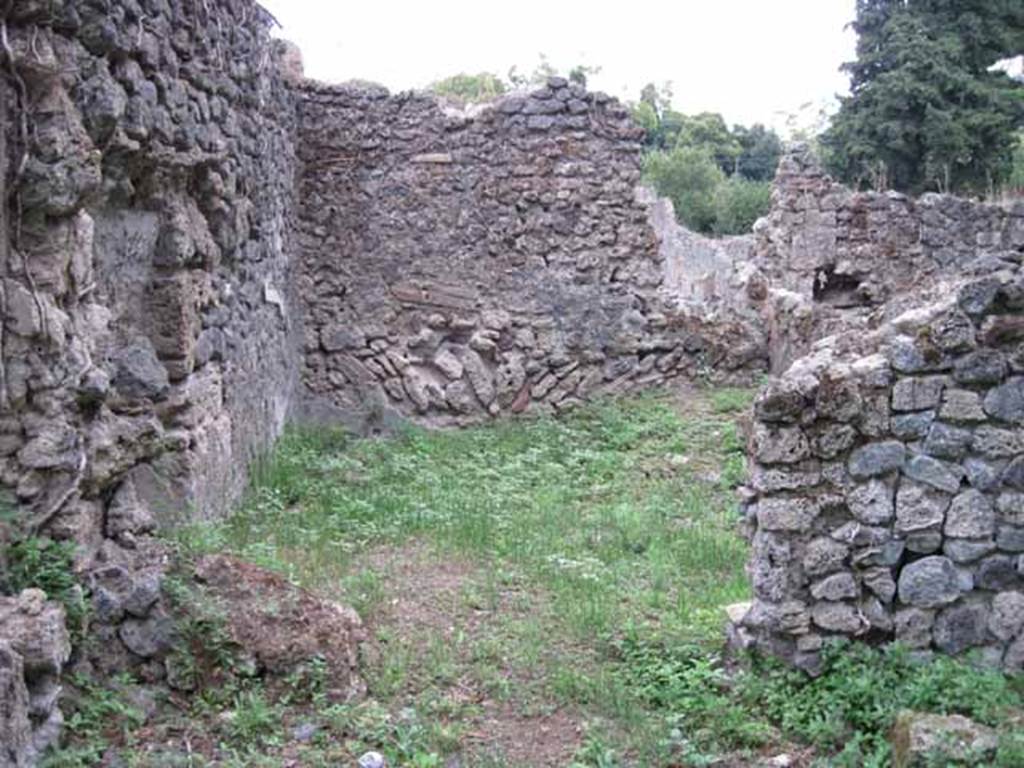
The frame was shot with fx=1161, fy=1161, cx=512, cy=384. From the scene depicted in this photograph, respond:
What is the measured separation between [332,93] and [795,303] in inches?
174

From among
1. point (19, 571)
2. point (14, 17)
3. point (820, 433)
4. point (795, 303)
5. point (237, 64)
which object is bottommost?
point (19, 571)

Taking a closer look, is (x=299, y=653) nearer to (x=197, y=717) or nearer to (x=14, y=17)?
(x=197, y=717)

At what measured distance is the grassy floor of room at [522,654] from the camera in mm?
3908

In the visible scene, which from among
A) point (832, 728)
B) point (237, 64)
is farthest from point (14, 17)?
point (832, 728)

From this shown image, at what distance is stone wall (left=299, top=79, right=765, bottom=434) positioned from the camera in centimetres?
984

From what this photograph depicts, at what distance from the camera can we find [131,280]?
552 centimetres

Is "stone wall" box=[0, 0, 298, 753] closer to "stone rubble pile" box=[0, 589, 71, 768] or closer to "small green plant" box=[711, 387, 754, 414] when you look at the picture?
"stone rubble pile" box=[0, 589, 71, 768]

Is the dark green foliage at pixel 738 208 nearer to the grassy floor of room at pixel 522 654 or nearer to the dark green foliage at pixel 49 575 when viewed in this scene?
the grassy floor of room at pixel 522 654

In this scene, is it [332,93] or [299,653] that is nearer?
[299,653]

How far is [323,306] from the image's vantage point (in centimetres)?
988

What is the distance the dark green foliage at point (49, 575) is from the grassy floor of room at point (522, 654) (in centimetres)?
23

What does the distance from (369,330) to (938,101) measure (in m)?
15.2

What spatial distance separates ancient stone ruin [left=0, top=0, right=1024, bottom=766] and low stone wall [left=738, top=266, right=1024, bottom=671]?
10 millimetres

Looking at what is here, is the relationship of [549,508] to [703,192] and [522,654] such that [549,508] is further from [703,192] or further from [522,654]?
[703,192]
